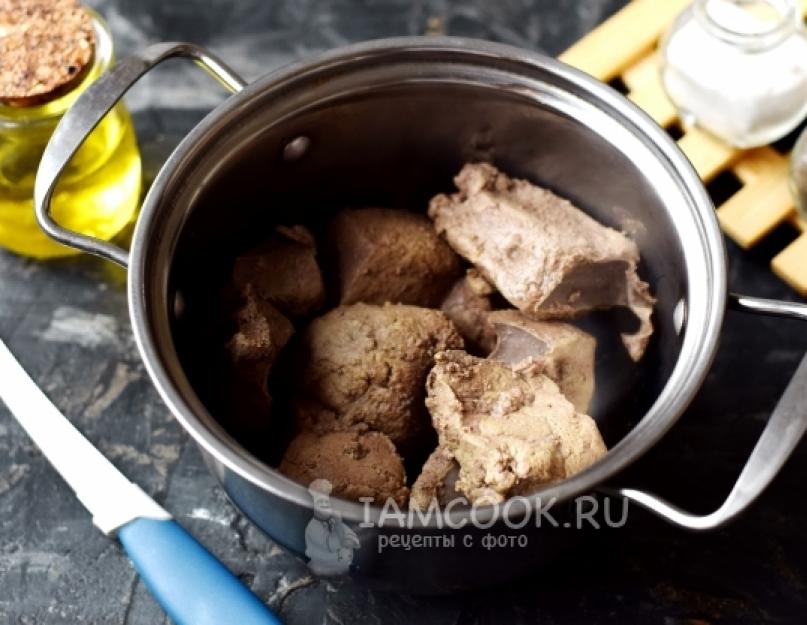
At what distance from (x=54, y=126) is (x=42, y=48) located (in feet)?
0.29

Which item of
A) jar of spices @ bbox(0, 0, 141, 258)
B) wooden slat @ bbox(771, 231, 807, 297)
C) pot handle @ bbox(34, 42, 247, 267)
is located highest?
wooden slat @ bbox(771, 231, 807, 297)

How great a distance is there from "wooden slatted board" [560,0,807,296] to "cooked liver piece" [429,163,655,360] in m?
0.26

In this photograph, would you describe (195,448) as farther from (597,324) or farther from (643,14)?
(643,14)

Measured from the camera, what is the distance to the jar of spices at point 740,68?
1.42 metres

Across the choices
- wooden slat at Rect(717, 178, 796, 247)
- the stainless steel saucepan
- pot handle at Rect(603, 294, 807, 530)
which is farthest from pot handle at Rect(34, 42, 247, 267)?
wooden slat at Rect(717, 178, 796, 247)

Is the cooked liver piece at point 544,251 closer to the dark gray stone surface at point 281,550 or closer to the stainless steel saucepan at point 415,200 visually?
the stainless steel saucepan at point 415,200

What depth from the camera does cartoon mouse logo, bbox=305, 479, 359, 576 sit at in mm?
949

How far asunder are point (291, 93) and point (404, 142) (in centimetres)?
17

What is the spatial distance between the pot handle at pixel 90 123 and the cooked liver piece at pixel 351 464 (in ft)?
0.84

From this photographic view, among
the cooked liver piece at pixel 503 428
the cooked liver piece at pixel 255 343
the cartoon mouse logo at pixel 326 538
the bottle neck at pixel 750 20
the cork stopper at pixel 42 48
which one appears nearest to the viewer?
the cartoon mouse logo at pixel 326 538

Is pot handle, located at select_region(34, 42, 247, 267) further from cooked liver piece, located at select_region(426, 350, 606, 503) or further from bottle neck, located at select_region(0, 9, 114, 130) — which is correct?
cooked liver piece, located at select_region(426, 350, 606, 503)

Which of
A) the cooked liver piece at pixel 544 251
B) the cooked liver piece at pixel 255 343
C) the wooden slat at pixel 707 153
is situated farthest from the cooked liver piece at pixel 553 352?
the wooden slat at pixel 707 153

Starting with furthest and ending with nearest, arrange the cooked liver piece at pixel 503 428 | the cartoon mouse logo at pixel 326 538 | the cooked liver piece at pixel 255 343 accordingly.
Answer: the cooked liver piece at pixel 255 343
the cooked liver piece at pixel 503 428
the cartoon mouse logo at pixel 326 538

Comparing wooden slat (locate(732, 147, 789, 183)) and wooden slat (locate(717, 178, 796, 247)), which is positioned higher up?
wooden slat (locate(732, 147, 789, 183))
